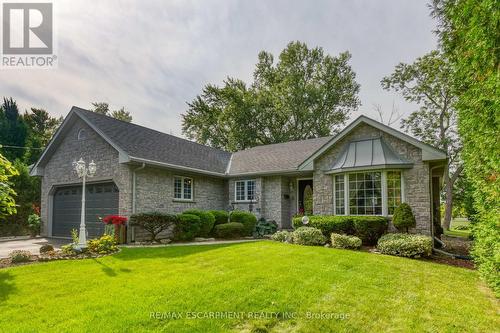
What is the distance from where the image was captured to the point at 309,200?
1534 cm

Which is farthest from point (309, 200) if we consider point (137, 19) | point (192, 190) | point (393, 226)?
point (137, 19)

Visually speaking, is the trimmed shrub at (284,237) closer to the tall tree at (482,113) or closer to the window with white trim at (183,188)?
the window with white trim at (183,188)

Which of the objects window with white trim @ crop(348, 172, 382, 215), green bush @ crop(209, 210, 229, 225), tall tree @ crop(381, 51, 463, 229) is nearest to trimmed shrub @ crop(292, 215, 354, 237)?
window with white trim @ crop(348, 172, 382, 215)

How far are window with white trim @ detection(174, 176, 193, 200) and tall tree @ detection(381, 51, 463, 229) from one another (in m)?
18.0

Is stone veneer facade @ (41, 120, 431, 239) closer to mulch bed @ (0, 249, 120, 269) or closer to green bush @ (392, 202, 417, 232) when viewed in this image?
green bush @ (392, 202, 417, 232)

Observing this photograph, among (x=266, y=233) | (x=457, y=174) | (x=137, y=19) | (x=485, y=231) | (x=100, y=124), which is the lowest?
(x=266, y=233)

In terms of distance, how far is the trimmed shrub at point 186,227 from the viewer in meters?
A: 12.5

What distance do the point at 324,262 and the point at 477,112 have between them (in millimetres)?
4560

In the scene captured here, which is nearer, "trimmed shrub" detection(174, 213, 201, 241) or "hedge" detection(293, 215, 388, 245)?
"hedge" detection(293, 215, 388, 245)

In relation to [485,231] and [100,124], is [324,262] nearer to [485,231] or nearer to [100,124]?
[485,231]

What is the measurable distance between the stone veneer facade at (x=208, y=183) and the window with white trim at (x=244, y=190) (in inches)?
9.8

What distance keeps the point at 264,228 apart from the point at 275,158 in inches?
175

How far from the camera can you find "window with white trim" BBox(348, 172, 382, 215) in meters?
11.7

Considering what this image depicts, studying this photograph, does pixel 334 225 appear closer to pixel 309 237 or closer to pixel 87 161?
pixel 309 237
